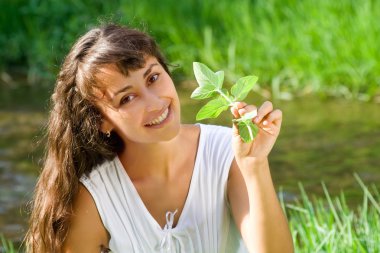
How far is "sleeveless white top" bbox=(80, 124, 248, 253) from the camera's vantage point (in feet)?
10.3

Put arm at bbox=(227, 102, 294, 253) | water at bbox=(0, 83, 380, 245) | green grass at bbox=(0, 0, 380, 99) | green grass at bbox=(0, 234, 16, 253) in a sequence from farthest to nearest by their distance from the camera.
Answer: green grass at bbox=(0, 0, 380, 99) < water at bbox=(0, 83, 380, 245) < green grass at bbox=(0, 234, 16, 253) < arm at bbox=(227, 102, 294, 253)

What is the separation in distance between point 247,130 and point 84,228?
682 mm

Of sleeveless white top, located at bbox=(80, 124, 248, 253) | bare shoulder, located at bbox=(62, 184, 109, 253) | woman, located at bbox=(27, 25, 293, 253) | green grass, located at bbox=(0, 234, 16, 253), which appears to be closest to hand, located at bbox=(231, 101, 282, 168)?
woman, located at bbox=(27, 25, 293, 253)

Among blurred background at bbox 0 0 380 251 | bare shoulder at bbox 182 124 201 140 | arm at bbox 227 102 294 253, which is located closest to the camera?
arm at bbox 227 102 294 253

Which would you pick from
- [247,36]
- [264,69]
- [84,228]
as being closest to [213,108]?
[84,228]

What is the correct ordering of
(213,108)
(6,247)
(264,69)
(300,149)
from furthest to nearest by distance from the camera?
(264,69) < (300,149) < (6,247) < (213,108)

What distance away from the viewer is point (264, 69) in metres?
6.39

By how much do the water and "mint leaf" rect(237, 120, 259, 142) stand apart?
185 cm

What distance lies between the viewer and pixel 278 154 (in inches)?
207

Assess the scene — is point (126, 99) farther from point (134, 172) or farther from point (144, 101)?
point (134, 172)

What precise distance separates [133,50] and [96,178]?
45cm

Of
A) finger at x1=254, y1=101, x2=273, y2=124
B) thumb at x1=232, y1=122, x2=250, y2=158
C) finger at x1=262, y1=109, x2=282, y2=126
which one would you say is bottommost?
thumb at x1=232, y1=122, x2=250, y2=158

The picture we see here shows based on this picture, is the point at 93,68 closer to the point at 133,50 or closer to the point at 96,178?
the point at 133,50

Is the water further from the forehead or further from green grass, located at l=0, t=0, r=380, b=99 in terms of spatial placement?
the forehead
